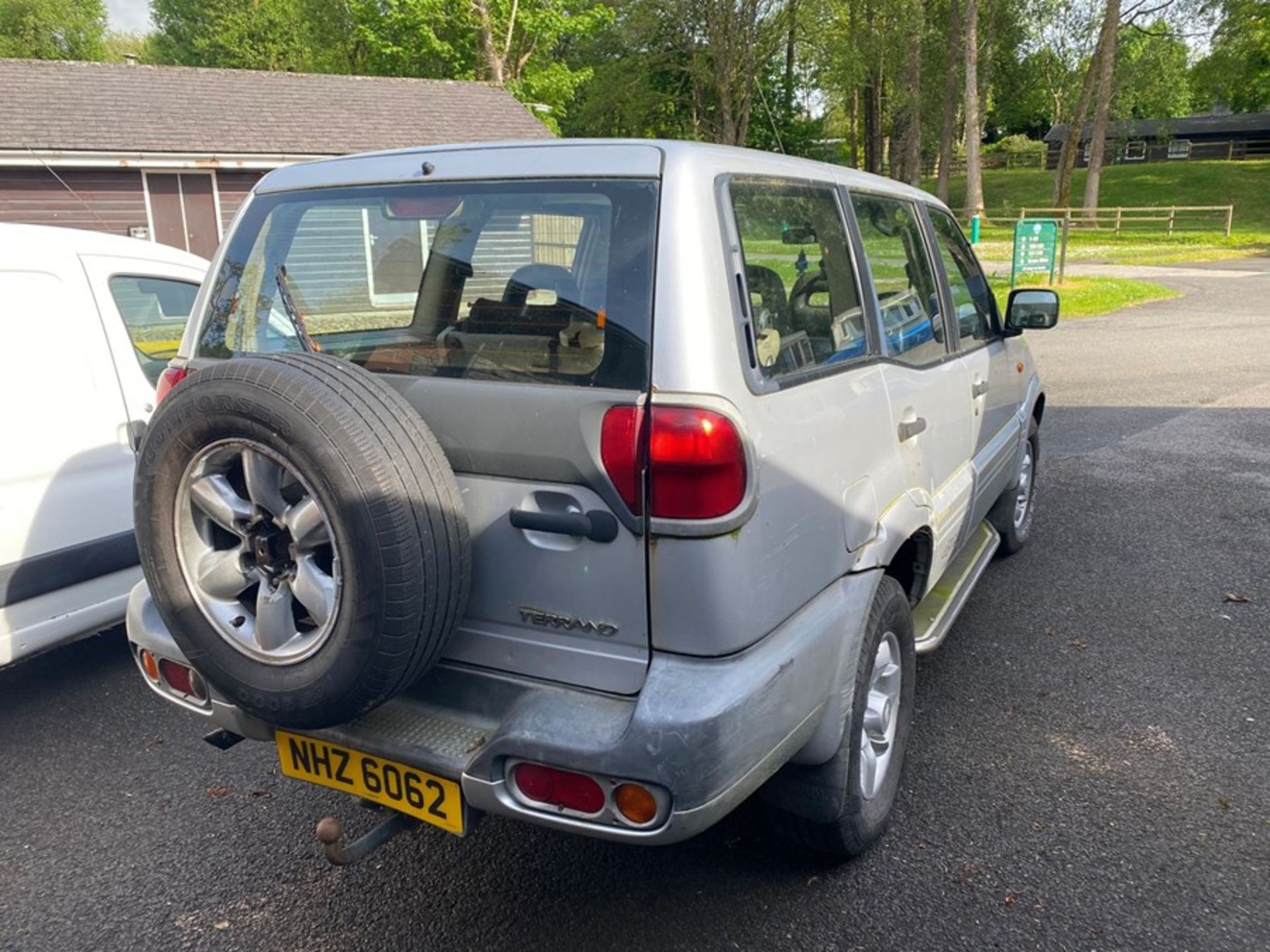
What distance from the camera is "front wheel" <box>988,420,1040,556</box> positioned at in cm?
495

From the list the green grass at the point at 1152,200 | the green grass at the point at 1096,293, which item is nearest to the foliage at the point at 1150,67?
the green grass at the point at 1152,200

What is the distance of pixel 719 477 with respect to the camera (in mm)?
2041

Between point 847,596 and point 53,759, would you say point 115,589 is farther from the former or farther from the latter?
point 847,596

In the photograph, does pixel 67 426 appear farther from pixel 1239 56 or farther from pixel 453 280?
pixel 1239 56

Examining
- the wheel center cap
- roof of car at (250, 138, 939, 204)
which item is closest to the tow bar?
the wheel center cap

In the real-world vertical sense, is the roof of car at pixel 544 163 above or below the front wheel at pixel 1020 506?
above

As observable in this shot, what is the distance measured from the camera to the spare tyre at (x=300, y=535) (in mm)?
2006

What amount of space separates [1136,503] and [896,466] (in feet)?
13.2

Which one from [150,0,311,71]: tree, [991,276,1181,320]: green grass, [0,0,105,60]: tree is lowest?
[991,276,1181,320]: green grass

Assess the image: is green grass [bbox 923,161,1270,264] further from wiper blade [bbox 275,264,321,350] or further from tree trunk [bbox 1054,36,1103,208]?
wiper blade [bbox 275,264,321,350]

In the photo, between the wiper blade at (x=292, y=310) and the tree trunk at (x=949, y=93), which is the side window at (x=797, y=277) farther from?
the tree trunk at (x=949, y=93)

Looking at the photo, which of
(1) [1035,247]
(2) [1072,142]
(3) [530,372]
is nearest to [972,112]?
(2) [1072,142]

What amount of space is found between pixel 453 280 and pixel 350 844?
4.57 feet

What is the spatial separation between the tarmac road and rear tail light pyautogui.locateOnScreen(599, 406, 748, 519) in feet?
3.86
